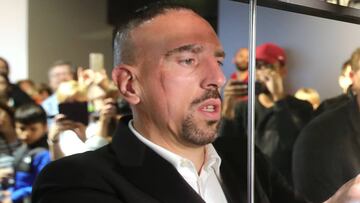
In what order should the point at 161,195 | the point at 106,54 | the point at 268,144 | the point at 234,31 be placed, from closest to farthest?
the point at 161,195
the point at 106,54
the point at 234,31
the point at 268,144

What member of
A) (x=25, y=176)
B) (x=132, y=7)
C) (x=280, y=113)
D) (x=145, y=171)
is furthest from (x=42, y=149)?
(x=280, y=113)

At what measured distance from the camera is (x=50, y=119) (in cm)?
84

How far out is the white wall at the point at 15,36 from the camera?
2.52 feet

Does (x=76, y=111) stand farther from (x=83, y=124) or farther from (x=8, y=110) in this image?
(x=8, y=110)

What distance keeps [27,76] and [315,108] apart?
31.1 inches

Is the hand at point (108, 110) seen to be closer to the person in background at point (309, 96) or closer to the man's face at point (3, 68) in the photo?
the man's face at point (3, 68)

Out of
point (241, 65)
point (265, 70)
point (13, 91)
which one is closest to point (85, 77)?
point (13, 91)

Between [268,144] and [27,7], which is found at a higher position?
[27,7]

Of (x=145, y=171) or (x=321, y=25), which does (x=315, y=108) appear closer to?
(x=321, y=25)

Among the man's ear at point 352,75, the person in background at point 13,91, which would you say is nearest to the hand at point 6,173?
the person in background at point 13,91

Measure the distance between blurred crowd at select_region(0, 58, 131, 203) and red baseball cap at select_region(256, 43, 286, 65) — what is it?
446 mm

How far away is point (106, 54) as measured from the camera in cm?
90

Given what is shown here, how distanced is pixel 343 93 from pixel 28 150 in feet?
2.72

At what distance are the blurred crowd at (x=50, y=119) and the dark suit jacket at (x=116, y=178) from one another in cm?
4
